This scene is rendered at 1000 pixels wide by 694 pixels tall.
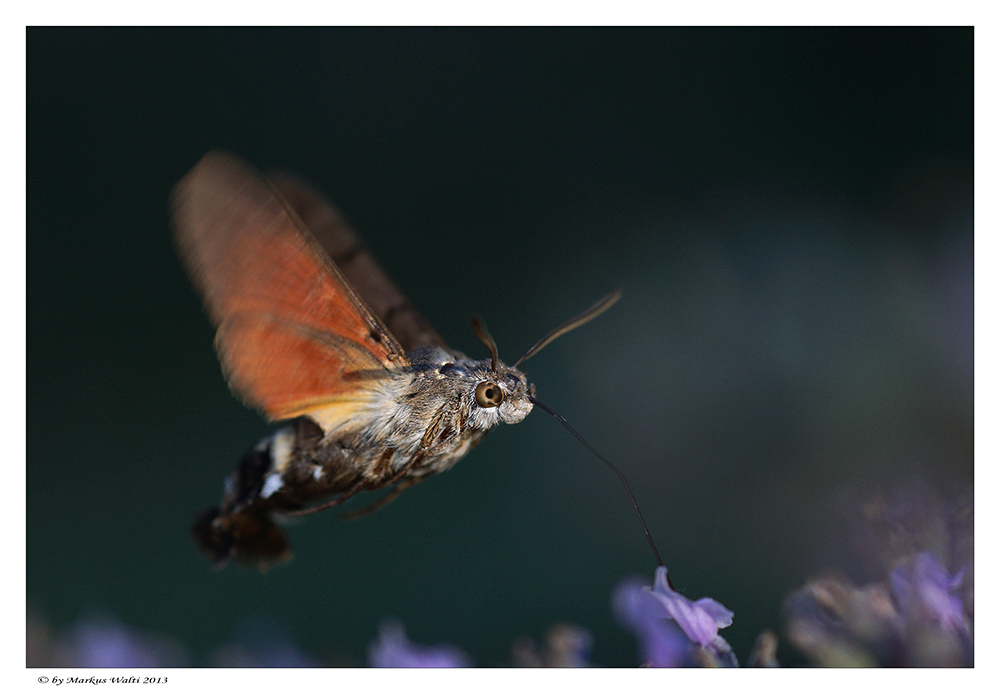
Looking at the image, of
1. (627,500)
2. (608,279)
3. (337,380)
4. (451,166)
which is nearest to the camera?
(337,380)

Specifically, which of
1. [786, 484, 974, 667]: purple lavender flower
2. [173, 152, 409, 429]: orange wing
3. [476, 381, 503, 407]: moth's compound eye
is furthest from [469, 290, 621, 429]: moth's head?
[786, 484, 974, 667]: purple lavender flower

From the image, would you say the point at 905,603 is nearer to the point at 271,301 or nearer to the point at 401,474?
the point at 401,474

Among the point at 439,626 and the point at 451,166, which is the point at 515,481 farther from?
the point at 451,166

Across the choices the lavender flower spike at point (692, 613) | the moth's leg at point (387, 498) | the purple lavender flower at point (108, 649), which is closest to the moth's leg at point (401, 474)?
the moth's leg at point (387, 498)

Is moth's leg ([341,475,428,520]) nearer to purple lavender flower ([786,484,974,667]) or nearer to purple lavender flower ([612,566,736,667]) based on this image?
purple lavender flower ([612,566,736,667])

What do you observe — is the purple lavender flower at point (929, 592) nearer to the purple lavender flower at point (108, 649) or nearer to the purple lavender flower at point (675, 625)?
the purple lavender flower at point (675, 625)
